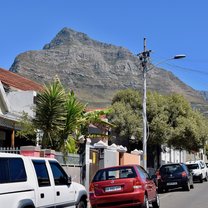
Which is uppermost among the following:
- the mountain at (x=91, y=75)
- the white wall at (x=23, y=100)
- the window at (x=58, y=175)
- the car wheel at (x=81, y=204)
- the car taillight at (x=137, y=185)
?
the mountain at (x=91, y=75)

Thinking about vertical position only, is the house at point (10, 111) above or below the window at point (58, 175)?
above

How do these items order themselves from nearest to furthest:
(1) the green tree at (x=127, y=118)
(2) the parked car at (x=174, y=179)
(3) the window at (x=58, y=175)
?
(3) the window at (x=58, y=175)
(2) the parked car at (x=174, y=179)
(1) the green tree at (x=127, y=118)

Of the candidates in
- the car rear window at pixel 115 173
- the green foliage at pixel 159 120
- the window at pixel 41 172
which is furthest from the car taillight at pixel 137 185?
the green foliage at pixel 159 120

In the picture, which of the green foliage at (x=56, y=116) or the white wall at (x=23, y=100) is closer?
the green foliage at (x=56, y=116)

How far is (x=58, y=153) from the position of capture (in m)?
18.5

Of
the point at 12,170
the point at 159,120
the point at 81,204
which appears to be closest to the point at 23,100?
the point at 81,204

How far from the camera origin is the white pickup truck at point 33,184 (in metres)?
8.82

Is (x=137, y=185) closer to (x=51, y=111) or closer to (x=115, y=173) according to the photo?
(x=115, y=173)

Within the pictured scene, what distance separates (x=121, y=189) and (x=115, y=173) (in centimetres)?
95

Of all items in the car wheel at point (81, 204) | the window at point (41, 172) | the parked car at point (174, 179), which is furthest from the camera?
the parked car at point (174, 179)

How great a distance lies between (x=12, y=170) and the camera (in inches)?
360

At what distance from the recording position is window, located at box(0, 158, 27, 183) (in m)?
8.86

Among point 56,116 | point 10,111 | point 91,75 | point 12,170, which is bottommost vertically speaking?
point 12,170

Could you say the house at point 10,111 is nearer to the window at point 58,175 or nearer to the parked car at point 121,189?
the parked car at point 121,189
